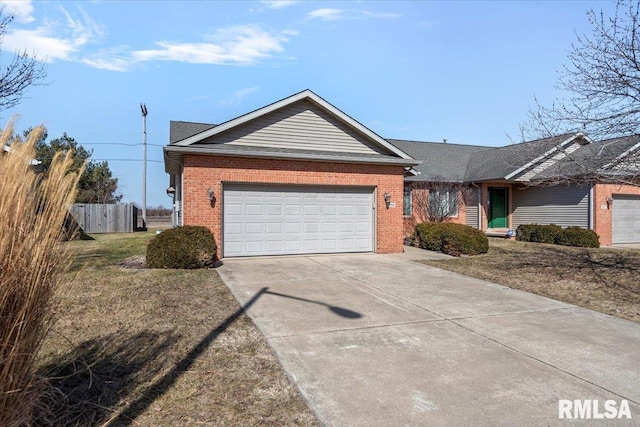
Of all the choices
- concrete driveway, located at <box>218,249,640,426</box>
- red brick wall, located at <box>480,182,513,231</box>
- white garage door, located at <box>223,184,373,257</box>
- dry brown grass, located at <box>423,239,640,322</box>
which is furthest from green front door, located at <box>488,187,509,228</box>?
concrete driveway, located at <box>218,249,640,426</box>

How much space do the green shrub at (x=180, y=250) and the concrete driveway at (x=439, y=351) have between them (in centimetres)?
176

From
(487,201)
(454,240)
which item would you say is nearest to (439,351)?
(454,240)

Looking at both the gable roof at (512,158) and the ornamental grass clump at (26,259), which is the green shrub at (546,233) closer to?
the gable roof at (512,158)

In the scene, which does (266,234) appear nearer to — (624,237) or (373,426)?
(373,426)

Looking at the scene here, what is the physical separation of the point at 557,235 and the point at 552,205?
7.85 ft

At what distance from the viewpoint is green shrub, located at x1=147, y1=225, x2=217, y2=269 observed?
9500 millimetres

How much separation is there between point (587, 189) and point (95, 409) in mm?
19622

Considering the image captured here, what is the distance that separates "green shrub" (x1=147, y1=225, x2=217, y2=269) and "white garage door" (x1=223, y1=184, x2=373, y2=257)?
189cm

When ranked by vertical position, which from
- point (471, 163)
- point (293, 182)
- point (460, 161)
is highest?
point (460, 161)

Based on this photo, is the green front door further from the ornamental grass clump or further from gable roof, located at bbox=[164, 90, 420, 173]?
the ornamental grass clump

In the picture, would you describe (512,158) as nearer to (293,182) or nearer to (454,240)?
(454,240)

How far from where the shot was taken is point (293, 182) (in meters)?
12.3

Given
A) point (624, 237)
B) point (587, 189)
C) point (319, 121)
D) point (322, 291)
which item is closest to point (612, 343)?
point (322, 291)

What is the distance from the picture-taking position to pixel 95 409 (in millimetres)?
3338
